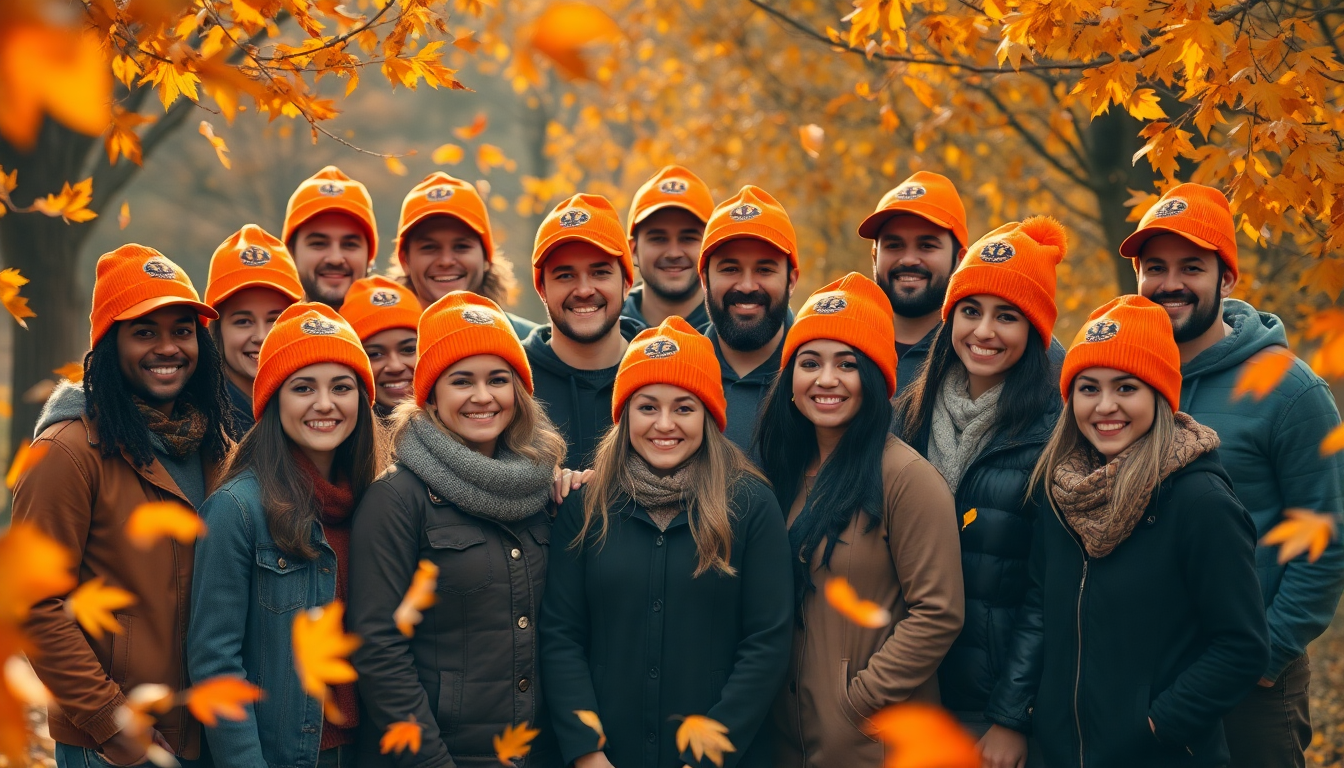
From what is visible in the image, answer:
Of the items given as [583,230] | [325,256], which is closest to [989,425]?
[583,230]

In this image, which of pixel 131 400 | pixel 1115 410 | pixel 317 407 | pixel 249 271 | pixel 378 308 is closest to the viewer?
pixel 1115 410

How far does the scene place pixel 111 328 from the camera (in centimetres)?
Result: 388

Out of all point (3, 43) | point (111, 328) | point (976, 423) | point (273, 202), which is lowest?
point (976, 423)

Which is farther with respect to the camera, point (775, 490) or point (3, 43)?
point (775, 490)

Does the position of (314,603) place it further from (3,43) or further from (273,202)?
(273,202)

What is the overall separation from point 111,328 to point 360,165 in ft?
68.6

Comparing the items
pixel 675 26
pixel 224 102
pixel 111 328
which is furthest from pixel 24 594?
pixel 675 26

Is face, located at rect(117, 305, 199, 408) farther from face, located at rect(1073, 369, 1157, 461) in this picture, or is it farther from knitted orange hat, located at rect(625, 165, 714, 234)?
face, located at rect(1073, 369, 1157, 461)

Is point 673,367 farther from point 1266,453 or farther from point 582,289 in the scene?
point 1266,453

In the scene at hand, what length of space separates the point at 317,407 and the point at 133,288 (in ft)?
2.46

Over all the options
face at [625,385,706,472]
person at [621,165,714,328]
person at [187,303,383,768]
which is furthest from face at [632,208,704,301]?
person at [187,303,383,768]

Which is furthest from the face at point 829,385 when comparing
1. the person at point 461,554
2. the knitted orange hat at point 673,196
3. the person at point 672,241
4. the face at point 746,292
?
the knitted orange hat at point 673,196

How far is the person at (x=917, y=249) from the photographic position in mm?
4988

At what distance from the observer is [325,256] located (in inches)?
230
